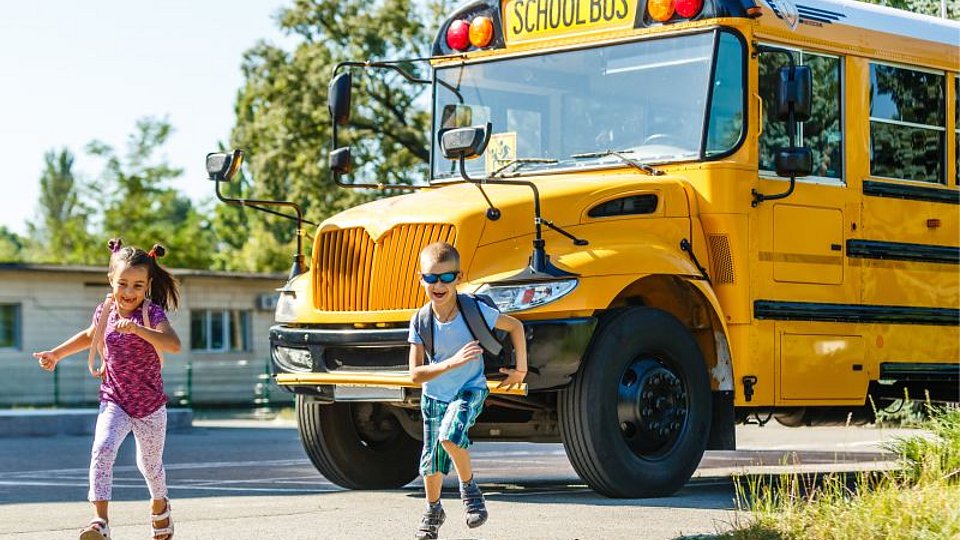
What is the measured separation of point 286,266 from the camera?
68062 millimetres

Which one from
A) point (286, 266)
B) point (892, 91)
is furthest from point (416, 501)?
point (286, 266)

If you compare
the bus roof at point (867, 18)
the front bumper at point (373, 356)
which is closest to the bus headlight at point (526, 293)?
the front bumper at point (373, 356)

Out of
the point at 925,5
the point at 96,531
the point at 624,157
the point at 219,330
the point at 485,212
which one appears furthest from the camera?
the point at 219,330

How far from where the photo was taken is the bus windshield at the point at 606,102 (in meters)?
10.9

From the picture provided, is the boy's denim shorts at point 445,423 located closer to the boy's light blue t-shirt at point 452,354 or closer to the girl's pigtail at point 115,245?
the boy's light blue t-shirt at point 452,354

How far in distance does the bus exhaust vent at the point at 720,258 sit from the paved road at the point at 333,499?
1167 mm

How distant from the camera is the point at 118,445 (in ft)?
26.1

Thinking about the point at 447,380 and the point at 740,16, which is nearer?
the point at 447,380

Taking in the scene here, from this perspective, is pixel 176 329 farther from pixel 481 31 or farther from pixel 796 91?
pixel 796 91

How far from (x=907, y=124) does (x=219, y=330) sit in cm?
2938

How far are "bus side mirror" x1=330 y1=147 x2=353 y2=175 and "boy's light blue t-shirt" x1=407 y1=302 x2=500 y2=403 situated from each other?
11.1 ft

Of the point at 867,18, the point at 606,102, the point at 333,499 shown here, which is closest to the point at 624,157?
the point at 606,102

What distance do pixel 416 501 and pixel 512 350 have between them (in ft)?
4.26

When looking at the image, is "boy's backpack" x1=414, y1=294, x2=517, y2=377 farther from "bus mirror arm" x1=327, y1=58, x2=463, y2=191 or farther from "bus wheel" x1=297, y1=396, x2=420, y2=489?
"bus wheel" x1=297, y1=396, x2=420, y2=489
